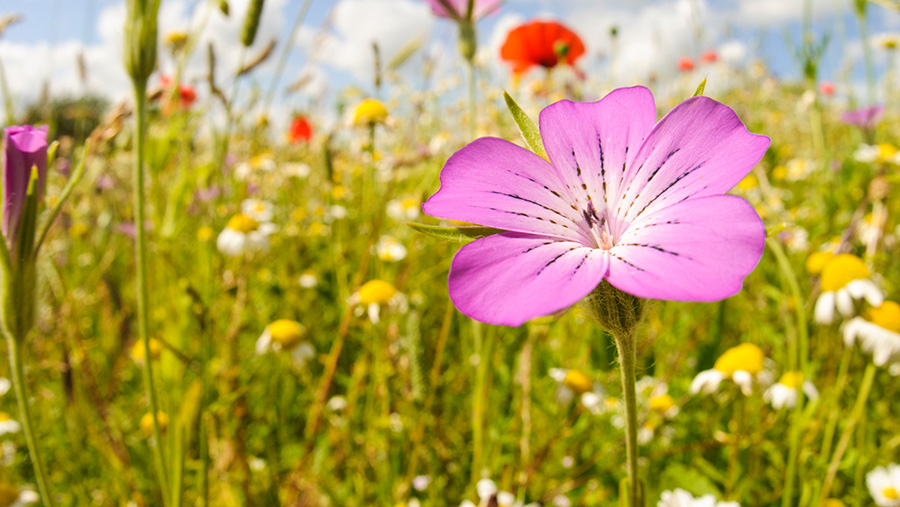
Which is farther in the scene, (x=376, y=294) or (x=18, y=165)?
(x=376, y=294)

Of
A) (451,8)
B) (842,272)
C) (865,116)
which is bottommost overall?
(842,272)

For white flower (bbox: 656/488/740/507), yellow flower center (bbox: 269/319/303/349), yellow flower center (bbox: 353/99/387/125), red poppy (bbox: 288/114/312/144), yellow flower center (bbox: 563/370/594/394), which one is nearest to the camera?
white flower (bbox: 656/488/740/507)

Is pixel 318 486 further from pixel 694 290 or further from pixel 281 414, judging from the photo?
pixel 694 290

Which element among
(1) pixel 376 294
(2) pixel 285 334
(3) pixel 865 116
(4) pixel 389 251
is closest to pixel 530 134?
(1) pixel 376 294

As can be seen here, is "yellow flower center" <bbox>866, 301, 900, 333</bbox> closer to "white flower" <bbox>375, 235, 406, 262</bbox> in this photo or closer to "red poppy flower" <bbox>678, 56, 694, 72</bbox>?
"white flower" <bbox>375, 235, 406, 262</bbox>

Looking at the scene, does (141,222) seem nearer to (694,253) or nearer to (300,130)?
(694,253)

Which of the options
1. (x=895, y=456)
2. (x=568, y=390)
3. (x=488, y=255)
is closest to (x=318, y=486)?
(x=568, y=390)


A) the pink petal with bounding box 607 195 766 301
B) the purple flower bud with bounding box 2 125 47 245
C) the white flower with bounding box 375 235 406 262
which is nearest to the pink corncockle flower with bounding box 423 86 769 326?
the pink petal with bounding box 607 195 766 301
